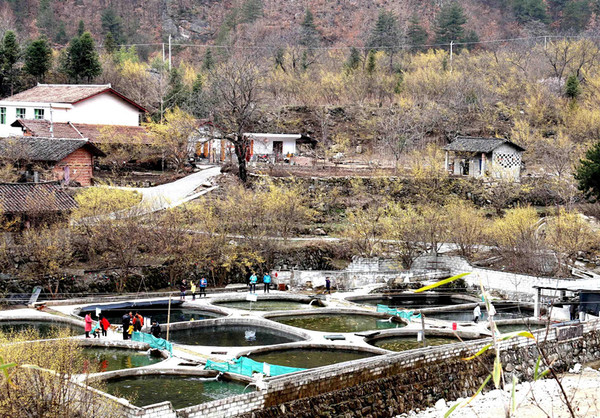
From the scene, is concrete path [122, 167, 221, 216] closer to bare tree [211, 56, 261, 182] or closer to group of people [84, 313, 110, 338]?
bare tree [211, 56, 261, 182]

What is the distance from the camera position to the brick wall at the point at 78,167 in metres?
44.7

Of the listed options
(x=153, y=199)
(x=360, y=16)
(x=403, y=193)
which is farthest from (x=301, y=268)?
(x=360, y=16)

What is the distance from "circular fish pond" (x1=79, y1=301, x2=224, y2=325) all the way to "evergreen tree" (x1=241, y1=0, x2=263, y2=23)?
257 feet

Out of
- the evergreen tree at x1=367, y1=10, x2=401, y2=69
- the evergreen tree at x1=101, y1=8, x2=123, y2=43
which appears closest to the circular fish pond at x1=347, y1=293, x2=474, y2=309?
the evergreen tree at x1=367, y1=10, x2=401, y2=69

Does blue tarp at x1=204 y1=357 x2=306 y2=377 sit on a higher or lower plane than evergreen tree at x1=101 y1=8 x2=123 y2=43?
lower

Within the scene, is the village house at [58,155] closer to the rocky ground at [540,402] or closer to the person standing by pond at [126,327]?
the person standing by pond at [126,327]

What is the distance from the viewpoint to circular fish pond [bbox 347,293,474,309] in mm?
35625

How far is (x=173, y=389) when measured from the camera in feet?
70.6

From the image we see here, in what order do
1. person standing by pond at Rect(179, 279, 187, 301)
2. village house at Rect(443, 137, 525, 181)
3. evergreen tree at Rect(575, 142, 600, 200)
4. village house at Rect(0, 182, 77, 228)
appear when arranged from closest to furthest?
1. person standing by pond at Rect(179, 279, 187, 301)
2. village house at Rect(0, 182, 77, 228)
3. evergreen tree at Rect(575, 142, 600, 200)
4. village house at Rect(443, 137, 525, 181)

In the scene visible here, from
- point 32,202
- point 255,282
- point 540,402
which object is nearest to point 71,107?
point 32,202

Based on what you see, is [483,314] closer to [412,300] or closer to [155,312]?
[412,300]

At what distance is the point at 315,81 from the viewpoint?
71.8m

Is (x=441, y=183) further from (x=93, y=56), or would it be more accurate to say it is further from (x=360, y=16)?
(x=360, y=16)

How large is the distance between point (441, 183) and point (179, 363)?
98.1 feet
